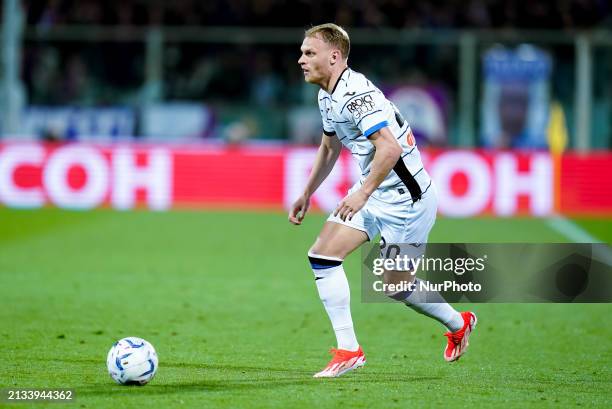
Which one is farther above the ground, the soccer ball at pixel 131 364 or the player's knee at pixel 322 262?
the player's knee at pixel 322 262

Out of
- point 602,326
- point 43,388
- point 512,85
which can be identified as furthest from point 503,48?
point 43,388

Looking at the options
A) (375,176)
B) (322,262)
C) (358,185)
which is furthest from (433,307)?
(375,176)

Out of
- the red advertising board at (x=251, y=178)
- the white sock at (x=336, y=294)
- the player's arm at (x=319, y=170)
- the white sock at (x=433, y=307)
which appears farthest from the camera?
the red advertising board at (x=251, y=178)

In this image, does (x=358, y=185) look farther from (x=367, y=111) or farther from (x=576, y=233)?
(x=576, y=233)

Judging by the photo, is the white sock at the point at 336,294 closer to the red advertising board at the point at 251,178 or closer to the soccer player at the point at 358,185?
the soccer player at the point at 358,185

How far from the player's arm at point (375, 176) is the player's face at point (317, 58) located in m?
0.66

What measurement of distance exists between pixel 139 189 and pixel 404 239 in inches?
540

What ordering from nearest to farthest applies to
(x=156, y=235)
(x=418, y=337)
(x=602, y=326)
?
(x=418, y=337) < (x=602, y=326) < (x=156, y=235)

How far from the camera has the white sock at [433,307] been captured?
25.3 ft

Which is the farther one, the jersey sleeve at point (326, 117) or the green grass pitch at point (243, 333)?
the jersey sleeve at point (326, 117)

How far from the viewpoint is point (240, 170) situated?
68.9 ft

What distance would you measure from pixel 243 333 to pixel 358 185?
2.45 meters

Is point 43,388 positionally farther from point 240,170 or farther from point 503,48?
point 503,48

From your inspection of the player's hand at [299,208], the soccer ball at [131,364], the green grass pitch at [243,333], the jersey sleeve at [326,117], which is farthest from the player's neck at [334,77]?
the soccer ball at [131,364]
